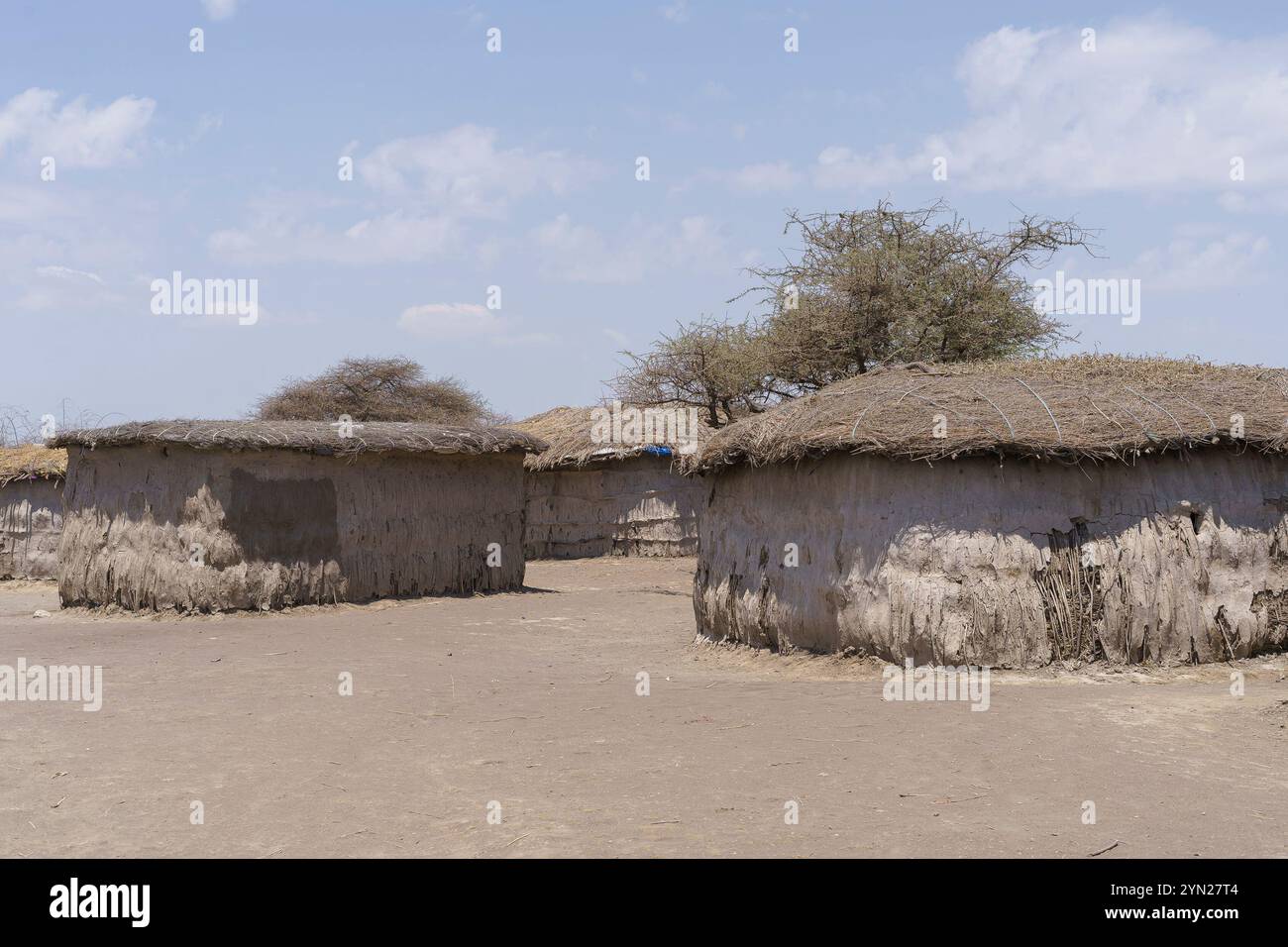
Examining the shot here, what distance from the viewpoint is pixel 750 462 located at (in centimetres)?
1002

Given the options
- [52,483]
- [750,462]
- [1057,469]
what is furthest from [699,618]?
[52,483]

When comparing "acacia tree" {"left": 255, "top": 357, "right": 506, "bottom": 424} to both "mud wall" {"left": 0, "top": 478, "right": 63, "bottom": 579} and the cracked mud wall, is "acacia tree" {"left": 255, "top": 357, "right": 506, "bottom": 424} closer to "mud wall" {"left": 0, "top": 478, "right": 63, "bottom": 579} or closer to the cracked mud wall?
"mud wall" {"left": 0, "top": 478, "right": 63, "bottom": 579}

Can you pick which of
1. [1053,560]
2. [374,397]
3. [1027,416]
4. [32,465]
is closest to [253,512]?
[32,465]

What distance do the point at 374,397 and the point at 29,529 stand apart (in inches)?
542

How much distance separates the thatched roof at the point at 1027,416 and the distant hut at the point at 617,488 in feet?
37.2

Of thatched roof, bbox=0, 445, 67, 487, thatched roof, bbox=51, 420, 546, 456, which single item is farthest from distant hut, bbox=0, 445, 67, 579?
thatched roof, bbox=51, 420, 546, 456

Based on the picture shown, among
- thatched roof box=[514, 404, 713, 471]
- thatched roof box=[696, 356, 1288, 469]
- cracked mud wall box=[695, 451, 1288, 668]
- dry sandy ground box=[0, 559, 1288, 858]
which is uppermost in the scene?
thatched roof box=[514, 404, 713, 471]

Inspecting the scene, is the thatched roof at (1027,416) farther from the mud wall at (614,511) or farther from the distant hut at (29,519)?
the distant hut at (29,519)

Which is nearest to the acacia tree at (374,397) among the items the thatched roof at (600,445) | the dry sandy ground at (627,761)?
the thatched roof at (600,445)

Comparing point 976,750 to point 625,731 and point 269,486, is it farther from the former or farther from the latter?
point 269,486

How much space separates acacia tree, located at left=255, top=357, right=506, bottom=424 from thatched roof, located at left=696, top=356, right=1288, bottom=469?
908 inches

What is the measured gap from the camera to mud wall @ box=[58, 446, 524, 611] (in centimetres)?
1367

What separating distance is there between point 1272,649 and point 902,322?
8.64m

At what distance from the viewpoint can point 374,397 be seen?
32531 mm
